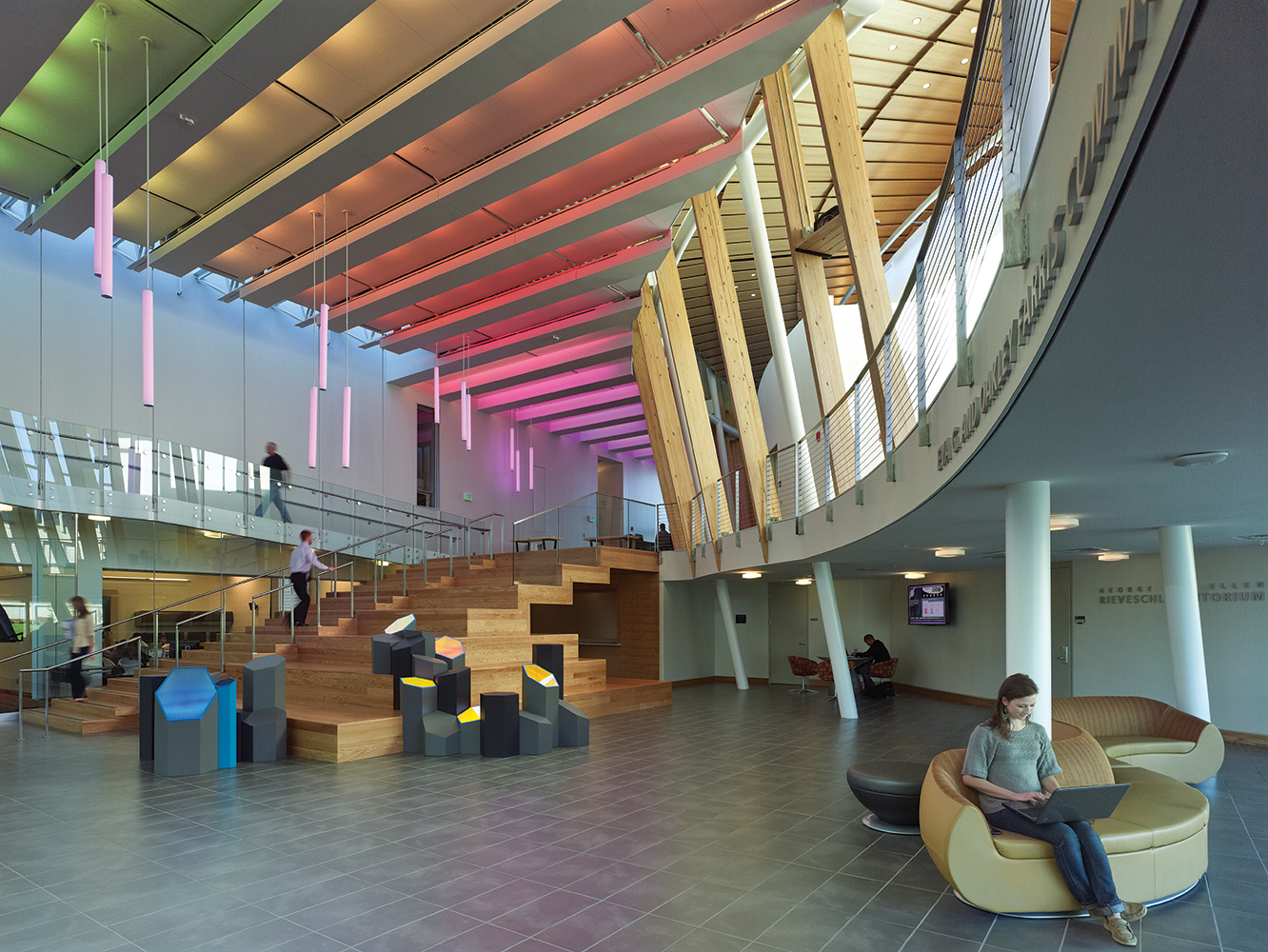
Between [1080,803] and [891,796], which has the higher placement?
[1080,803]

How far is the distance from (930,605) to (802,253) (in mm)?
7232

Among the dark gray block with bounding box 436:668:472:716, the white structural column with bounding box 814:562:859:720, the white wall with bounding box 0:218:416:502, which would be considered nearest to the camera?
the dark gray block with bounding box 436:668:472:716

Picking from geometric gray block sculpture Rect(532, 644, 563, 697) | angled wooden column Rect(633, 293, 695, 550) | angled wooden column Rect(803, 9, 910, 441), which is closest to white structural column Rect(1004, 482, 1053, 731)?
angled wooden column Rect(803, 9, 910, 441)

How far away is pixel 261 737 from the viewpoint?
8.59 meters

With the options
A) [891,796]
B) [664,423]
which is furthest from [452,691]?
[664,423]

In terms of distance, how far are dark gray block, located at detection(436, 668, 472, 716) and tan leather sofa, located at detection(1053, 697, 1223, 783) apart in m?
6.20

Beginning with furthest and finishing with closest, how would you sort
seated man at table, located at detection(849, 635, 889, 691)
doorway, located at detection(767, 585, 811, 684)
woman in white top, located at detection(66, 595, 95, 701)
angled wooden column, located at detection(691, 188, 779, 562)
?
doorway, located at detection(767, 585, 811, 684), seated man at table, located at detection(849, 635, 889, 691), angled wooden column, located at detection(691, 188, 779, 562), woman in white top, located at detection(66, 595, 95, 701)

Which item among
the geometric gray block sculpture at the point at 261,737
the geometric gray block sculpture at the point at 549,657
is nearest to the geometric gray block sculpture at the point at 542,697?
the geometric gray block sculpture at the point at 549,657

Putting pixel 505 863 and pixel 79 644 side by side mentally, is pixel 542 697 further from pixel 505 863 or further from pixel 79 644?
pixel 79 644

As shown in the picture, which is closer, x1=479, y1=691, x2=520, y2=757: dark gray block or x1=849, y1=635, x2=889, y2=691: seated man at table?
x1=479, y1=691, x2=520, y2=757: dark gray block

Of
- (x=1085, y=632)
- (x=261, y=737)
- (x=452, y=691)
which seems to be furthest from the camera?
(x=1085, y=632)

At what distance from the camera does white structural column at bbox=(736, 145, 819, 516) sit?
38.3ft

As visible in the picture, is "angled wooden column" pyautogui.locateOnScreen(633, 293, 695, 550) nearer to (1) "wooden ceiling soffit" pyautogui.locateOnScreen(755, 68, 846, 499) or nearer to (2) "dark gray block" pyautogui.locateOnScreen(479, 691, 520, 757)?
(1) "wooden ceiling soffit" pyautogui.locateOnScreen(755, 68, 846, 499)

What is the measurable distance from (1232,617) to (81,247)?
17.8 metres
